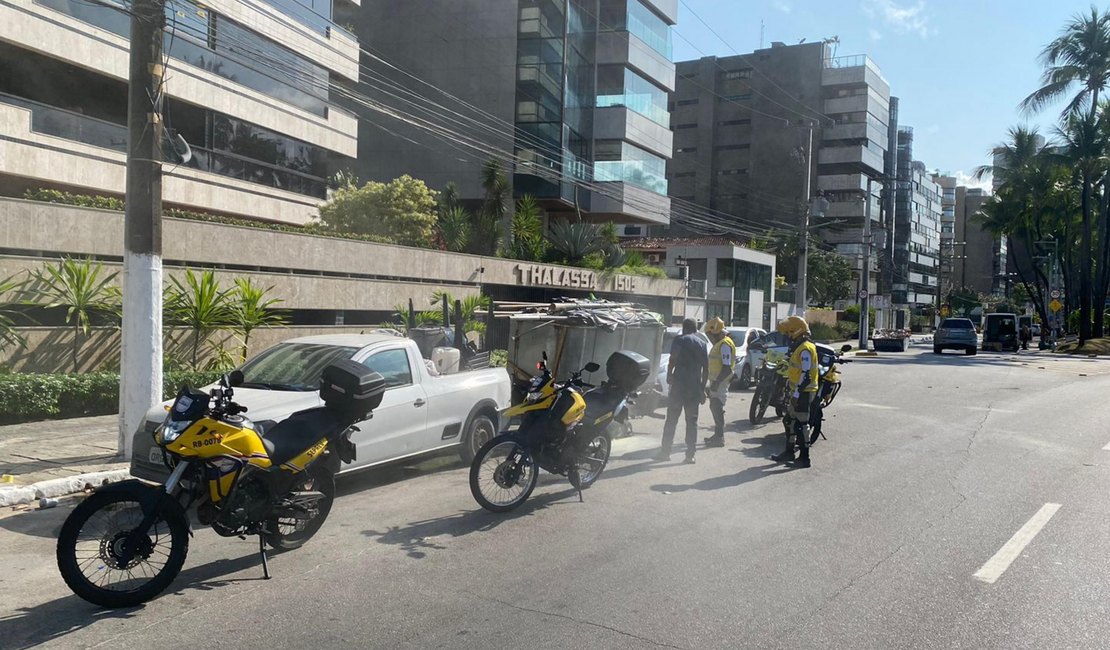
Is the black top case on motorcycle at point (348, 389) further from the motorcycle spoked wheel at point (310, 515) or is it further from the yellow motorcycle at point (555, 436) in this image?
the yellow motorcycle at point (555, 436)

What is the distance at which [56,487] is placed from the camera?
26.1 feet

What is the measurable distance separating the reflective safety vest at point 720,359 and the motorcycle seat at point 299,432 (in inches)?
261

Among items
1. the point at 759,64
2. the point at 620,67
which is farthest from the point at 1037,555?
the point at 759,64

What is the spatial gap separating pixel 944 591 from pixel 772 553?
121cm

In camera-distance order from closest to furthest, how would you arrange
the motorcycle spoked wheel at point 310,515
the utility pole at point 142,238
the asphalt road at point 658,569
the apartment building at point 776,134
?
the asphalt road at point 658,569 → the motorcycle spoked wheel at point 310,515 → the utility pole at point 142,238 → the apartment building at point 776,134

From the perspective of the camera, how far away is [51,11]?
19.4 m

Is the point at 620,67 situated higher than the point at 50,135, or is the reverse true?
the point at 620,67

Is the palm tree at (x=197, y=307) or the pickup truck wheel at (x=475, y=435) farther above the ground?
the palm tree at (x=197, y=307)

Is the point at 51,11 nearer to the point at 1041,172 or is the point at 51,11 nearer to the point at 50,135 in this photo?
the point at 50,135

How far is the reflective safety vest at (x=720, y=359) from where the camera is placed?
38.2ft

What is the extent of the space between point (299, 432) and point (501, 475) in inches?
82.5

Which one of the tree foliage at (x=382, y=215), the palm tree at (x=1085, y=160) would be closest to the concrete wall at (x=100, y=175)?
the tree foliage at (x=382, y=215)

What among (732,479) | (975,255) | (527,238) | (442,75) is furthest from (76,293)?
(975,255)

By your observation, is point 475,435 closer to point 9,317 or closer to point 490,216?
point 9,317
